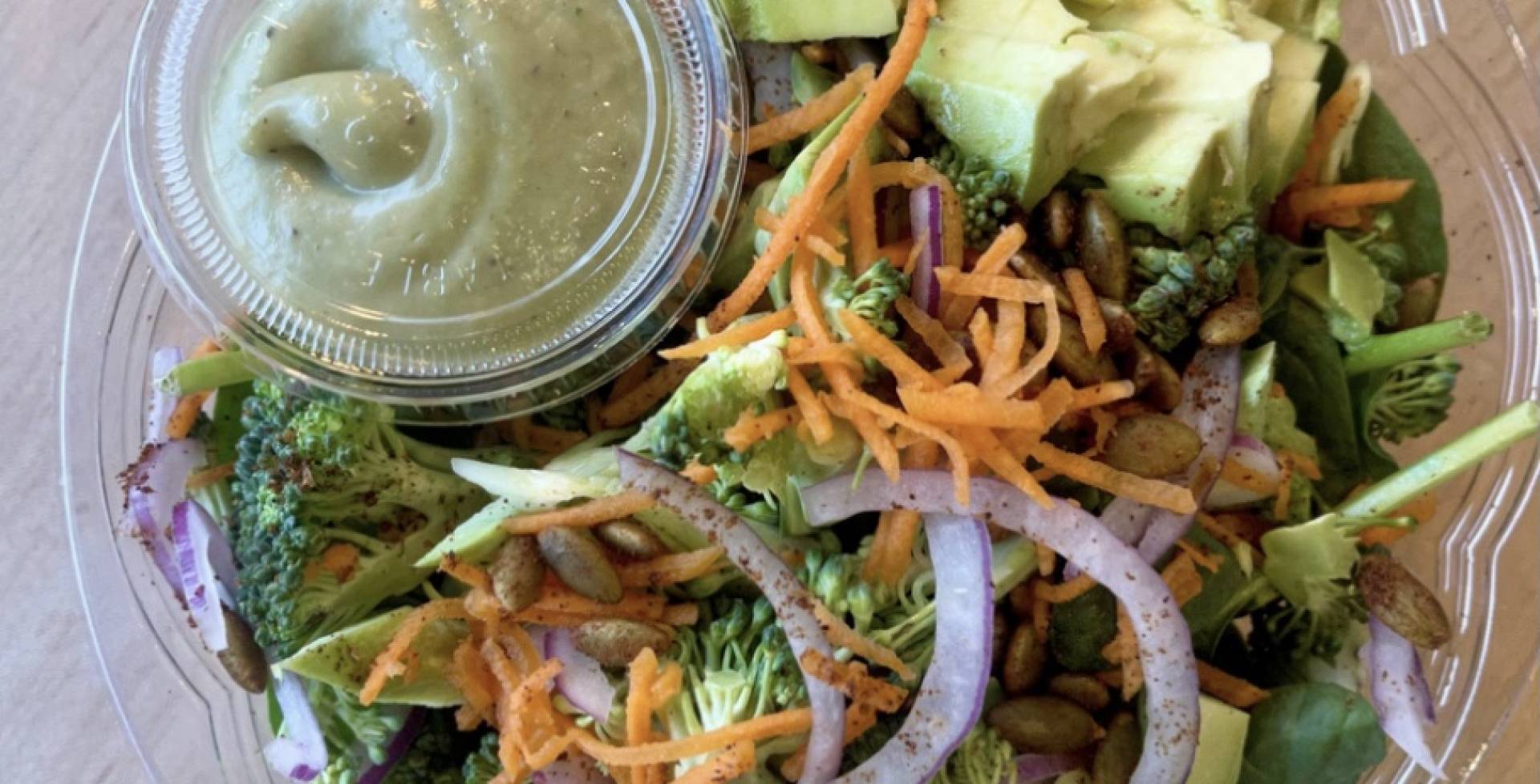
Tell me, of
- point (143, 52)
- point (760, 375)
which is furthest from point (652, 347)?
point (143, 52)

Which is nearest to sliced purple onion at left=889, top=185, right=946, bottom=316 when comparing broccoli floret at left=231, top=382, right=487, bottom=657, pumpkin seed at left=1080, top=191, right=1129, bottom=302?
pumpkin seed at left=1080, top=191, right=1129, bottom=302

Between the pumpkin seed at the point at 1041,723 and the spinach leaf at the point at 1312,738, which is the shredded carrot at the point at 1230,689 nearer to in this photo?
the spinach leaf at the point at 1312,738

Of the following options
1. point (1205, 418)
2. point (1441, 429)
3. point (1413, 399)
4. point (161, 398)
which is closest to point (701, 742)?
point (1205, 418)

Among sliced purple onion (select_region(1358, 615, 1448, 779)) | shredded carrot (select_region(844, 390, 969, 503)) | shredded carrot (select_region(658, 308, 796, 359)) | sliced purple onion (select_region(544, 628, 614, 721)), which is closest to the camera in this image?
shredded carrot (select_region(844, 390, 969, 503))

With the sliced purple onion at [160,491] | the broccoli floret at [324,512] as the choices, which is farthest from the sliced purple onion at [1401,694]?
the sliced purple onion at [160,491]

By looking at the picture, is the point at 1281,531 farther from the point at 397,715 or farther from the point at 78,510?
the point at 78,510

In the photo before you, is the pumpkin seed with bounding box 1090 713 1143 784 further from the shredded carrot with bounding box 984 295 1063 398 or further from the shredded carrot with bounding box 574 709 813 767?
the shredded carrot with bounding box 984 295 1063 398

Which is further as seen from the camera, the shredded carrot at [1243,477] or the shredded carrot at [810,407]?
the shredded carrot at [1243,477]
